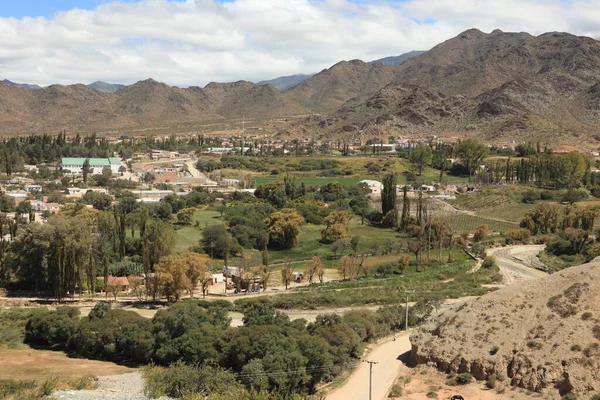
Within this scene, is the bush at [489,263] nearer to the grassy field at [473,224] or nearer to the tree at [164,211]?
the grassy field at [473,224]

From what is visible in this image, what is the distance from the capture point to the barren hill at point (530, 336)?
24.1 meters

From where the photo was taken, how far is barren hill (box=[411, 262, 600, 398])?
950 inches

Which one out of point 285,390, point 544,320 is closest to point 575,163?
point 544,320

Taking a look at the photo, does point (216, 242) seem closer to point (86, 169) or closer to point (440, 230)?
point (440, 230)

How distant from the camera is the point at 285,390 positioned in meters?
24.0

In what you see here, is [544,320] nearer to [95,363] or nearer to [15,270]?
[95,363]

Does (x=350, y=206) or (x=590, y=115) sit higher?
(x=590, y=115)

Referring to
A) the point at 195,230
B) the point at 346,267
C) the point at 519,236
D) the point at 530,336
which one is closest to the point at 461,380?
the point at 530,336

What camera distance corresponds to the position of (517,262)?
5422 cm

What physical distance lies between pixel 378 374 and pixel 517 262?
1186 inches

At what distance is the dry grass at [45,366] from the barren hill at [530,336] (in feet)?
43.3

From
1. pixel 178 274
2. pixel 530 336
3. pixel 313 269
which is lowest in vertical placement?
pixel 313 269

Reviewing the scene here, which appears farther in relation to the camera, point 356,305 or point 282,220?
point 282,220

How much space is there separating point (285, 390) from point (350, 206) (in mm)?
59929
